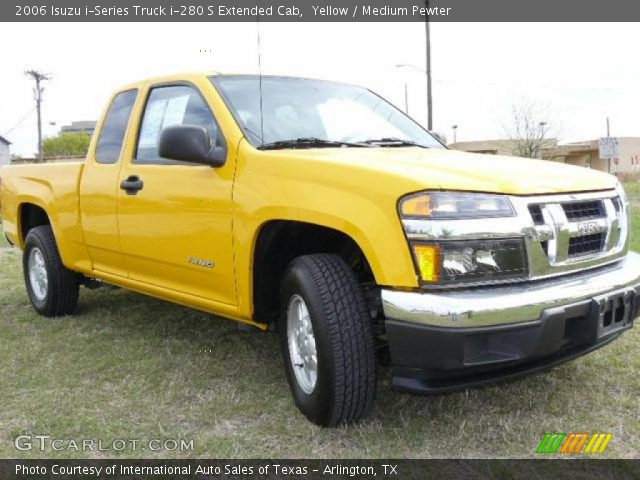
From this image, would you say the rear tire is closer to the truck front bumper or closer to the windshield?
the windshield

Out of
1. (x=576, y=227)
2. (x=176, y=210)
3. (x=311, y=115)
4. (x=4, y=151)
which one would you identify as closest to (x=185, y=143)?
(x=176, y=210)

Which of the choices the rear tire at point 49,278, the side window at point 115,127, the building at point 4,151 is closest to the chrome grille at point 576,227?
the side window at point 115,127

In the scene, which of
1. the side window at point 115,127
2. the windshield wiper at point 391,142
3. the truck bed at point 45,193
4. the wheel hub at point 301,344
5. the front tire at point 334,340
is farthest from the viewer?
the truck bed at point 45,193

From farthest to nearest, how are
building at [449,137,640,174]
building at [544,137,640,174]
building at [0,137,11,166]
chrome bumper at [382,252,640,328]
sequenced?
building at [0,137,11,166]
building at [544,137,640,174]
building at [449,137,640,174]
chrome bumper at [382,252,640,328]

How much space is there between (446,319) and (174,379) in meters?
2.00

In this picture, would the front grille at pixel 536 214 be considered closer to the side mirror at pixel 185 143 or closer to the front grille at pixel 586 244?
the front grille at pixel 586 244

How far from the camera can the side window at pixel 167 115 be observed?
3746 millimetres

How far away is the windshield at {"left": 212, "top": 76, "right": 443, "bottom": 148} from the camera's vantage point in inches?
140

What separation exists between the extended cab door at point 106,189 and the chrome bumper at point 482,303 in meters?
2.48

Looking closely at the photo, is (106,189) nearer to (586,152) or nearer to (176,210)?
(176,210)

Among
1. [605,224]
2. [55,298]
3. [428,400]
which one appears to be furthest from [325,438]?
[55,298]

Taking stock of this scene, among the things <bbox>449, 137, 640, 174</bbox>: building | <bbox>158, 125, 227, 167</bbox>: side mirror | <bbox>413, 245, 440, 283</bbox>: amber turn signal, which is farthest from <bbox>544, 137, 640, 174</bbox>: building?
<bbox>413, 245, 440, 283</bbox>: amber turn signal

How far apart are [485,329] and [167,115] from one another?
2.57 m

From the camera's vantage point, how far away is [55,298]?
5.27 metres
